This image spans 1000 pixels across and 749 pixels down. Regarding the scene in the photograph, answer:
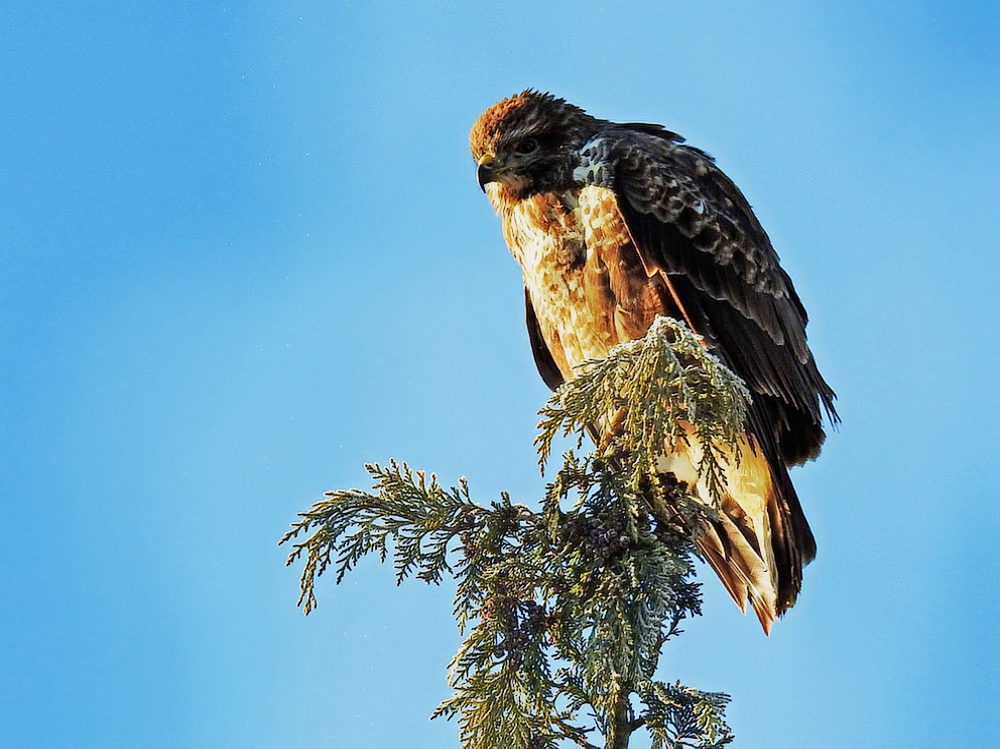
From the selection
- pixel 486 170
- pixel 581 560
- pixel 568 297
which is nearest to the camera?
pixel 581 560

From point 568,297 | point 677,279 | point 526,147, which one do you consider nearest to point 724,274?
point 677,279

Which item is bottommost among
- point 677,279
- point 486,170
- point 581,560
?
point 581,560

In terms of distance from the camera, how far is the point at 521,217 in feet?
15.8

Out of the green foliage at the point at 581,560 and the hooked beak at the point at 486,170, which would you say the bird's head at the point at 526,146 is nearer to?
the hooked beak at the point at 486,170

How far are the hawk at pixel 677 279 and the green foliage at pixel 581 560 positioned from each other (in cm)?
88

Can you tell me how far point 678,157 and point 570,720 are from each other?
2593 millimetres

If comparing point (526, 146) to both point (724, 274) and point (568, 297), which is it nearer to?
point (568, 297)

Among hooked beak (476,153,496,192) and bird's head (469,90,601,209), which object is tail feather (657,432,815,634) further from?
hooked beak (476,153,496,192)

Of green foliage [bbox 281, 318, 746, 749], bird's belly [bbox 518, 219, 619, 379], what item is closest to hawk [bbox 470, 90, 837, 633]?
bird's belly [bbox 518, 219, 619, 379]

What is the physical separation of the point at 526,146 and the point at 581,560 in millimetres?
2255

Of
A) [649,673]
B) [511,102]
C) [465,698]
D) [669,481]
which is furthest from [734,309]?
[465,698]

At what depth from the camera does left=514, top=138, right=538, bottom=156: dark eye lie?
4.90 m

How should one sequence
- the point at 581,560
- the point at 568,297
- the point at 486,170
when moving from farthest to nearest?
the point at 486,170, the point at 568,297, the point at 581,560

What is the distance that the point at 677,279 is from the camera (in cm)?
443
